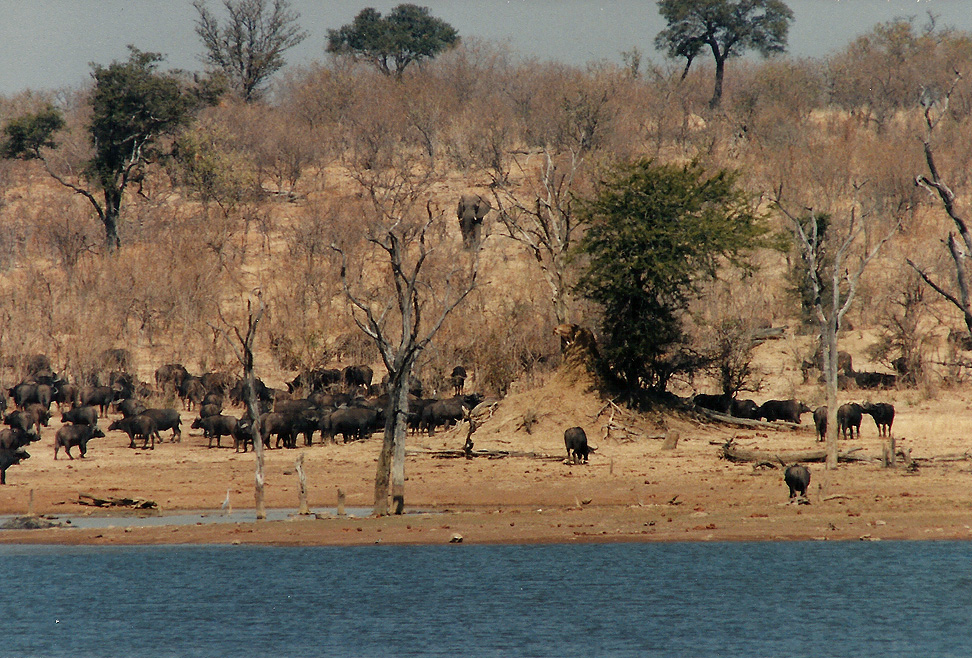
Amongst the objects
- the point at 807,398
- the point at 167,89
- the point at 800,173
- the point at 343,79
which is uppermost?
the point at 343,79

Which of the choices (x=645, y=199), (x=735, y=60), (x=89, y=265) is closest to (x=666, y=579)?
(x=645, y=199)

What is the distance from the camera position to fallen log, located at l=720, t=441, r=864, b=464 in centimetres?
2638

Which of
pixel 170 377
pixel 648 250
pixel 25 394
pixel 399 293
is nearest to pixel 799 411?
pixel 648 250

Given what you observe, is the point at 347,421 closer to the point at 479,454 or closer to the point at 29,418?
the point at 479,454

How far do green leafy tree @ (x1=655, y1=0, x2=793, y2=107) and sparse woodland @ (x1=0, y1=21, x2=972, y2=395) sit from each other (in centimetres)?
169

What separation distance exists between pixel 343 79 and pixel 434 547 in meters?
57.1

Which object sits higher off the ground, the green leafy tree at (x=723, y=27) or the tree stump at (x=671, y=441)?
the green leafy tree at (x=723, y=27)

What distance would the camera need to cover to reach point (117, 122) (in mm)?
55688

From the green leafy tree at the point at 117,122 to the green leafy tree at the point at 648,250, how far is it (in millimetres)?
29466

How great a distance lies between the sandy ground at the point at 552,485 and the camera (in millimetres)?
21625

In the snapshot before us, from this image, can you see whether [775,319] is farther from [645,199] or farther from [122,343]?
[122,343]

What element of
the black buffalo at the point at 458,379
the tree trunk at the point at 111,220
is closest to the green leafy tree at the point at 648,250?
the black buffalo at the point at 458,379

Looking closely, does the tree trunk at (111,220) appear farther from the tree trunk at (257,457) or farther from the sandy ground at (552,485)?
the tree trunk at (257,457)

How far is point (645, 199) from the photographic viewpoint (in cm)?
3438
